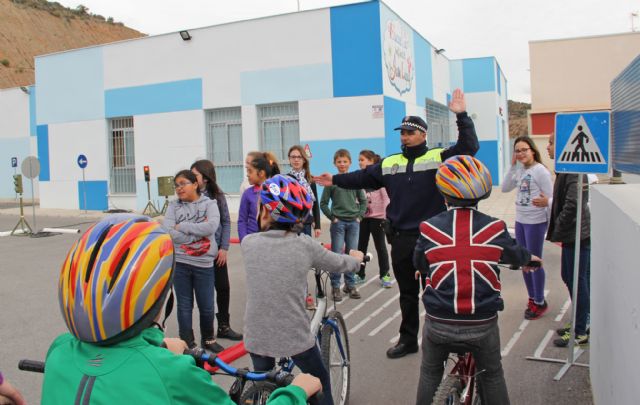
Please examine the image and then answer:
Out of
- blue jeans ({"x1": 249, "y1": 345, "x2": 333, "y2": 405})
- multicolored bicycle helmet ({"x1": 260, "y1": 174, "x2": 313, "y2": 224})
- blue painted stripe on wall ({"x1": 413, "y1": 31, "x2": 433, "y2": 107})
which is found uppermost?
blue painted stripe on wall ({"x1": 413, "y1": 31, "x2": 433, "y2": 107})

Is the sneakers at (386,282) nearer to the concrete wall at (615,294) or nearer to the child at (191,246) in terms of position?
the child at (191,246)

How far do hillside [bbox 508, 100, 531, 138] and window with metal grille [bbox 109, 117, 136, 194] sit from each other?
6449 cm

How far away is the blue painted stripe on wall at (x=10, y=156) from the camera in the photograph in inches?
1233

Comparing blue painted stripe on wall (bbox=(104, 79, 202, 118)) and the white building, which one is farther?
blue painted stripe on wall (bbox=(104, 79, 202, 118))

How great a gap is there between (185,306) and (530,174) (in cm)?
405

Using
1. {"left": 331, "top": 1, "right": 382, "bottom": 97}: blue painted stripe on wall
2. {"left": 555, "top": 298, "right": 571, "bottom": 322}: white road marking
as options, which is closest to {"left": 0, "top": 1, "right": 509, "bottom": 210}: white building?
{"left": 331, "top": 1, "right": 382, "bottom": 97}: blue painted stripe on wall

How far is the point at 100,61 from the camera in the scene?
21.9m

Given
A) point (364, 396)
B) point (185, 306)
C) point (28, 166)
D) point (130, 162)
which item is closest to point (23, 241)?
point (28, 166)

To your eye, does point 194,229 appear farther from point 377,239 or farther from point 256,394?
point 377,239

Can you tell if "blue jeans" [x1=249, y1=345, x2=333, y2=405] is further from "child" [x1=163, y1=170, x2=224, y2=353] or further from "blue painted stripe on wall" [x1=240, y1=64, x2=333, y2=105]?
"blue painted stripe on wall" [x1=240, y1=64, x2=333, y2=105]

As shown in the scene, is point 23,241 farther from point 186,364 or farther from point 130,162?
point 186,364

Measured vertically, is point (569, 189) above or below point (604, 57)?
below

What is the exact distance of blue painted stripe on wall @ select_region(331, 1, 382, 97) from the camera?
17328 mm

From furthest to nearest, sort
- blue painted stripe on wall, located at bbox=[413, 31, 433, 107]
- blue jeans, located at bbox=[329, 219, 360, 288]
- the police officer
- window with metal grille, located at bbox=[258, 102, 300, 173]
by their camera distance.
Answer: blue painted stripe on wall, located at bbox=[413, 31, 433, 107] → window with metal grille, located at bbox=[258, 102, 300, 173] → blue jeans, located at bbox=[329, 219, 360, 288] → the police officer
